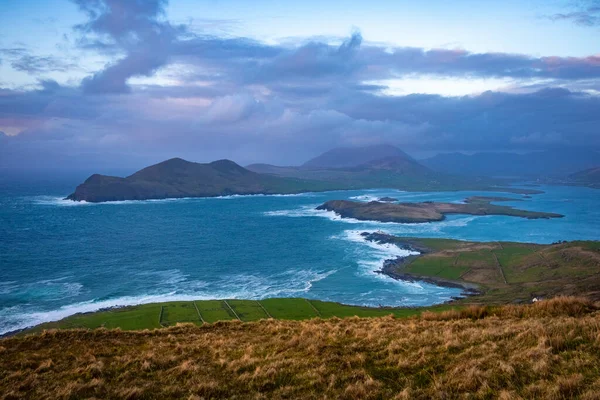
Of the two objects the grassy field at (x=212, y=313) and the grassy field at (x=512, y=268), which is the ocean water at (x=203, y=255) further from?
the grassy field at (x=512, y=268)

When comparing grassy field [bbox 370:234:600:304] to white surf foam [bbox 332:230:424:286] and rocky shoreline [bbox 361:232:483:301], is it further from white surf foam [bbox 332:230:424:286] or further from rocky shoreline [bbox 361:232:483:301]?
white surf foam [bbox 332:230:424:286]

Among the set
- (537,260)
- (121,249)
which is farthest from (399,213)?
(121,249)

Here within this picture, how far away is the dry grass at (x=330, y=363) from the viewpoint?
9938 mm

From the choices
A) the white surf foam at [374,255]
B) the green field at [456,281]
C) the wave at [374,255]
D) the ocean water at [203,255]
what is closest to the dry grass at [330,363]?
the green field at [456,281]

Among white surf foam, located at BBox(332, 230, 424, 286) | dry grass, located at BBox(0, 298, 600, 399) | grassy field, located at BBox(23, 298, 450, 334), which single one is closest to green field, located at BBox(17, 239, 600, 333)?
grassy field, located at BBox(23, 298, 450, 334)

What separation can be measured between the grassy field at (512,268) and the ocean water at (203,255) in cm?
675

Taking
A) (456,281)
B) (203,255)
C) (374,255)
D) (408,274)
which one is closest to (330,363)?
(456,281)

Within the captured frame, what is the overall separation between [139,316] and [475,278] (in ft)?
179

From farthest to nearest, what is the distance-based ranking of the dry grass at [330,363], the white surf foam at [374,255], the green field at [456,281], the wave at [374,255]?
the white surf foam at [374,255] → the wave at [374,255] → the green field at [456,281] → the dry grass at [330,363]

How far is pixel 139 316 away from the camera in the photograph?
166 feet

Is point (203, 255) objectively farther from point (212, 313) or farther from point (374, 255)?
point (212, 313)

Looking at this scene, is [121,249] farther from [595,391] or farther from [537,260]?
[595,391]

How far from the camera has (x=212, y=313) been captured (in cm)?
5228

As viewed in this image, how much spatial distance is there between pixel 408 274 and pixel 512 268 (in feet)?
63.4
